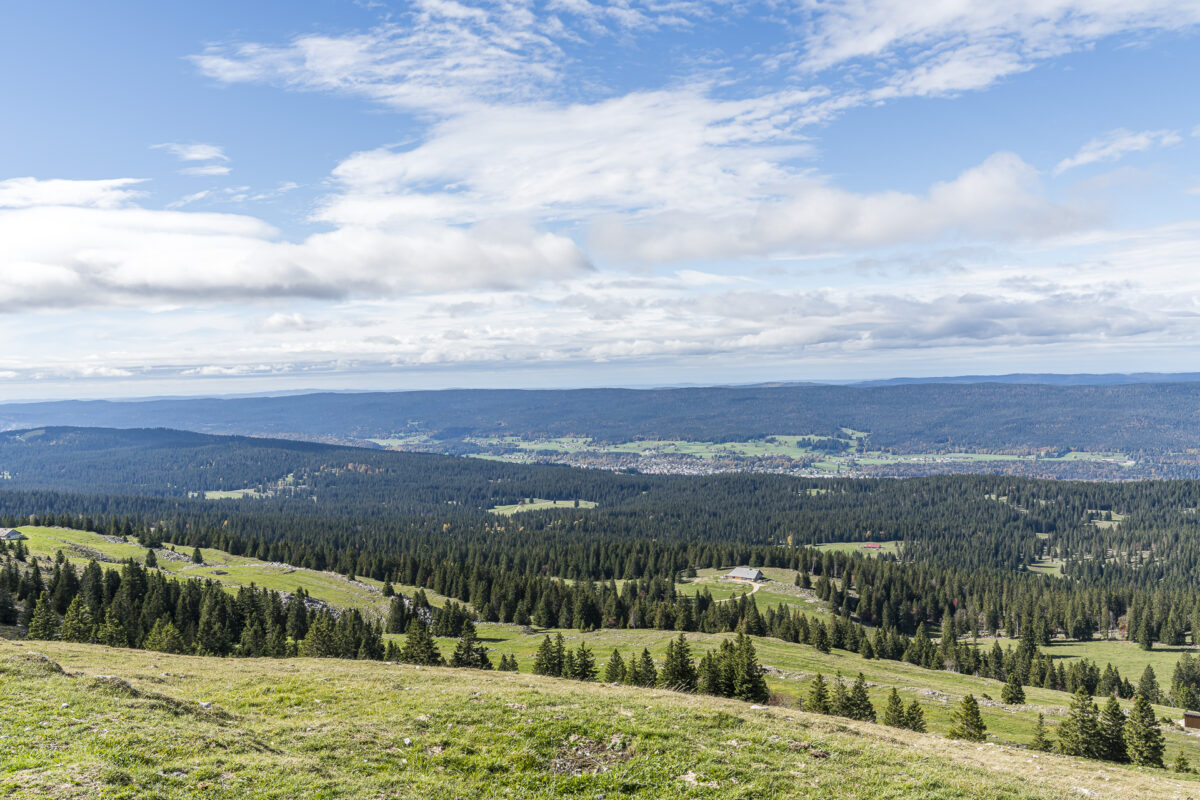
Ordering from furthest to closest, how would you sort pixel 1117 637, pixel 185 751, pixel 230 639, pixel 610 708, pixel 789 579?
pixel 789 579 → pixel 1117 637 → pixel 230 639 → pixel 610 708 → pixel 185 751

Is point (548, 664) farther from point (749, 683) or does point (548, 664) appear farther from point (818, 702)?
point (818, 702)

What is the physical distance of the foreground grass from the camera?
801 inches

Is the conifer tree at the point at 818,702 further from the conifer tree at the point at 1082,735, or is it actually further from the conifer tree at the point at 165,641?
the conifer tree at the point at 165,641

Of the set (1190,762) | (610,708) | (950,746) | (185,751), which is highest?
(185,751)

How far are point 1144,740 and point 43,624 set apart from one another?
110 m

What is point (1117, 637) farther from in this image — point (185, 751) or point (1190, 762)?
point (185, 751)

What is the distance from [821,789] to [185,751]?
22.5m

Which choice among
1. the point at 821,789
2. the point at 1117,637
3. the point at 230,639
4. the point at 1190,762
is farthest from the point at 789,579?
the point at 821,789

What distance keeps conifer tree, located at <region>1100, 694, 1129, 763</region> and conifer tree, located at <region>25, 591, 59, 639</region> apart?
4126 inches

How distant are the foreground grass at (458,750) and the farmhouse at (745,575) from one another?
158 metres

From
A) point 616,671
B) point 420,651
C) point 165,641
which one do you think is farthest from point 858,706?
point 165,641

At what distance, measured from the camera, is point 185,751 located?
2173 centimetres

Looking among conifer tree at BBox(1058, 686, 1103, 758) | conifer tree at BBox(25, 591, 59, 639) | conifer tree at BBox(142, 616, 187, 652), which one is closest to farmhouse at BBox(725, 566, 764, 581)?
conifer tree at BBox(1058, 686, 1103, 758)

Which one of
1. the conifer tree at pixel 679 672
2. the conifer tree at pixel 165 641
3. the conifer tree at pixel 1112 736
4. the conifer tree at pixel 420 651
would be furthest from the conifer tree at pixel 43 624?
the conifer tree at pixel 1112 736
